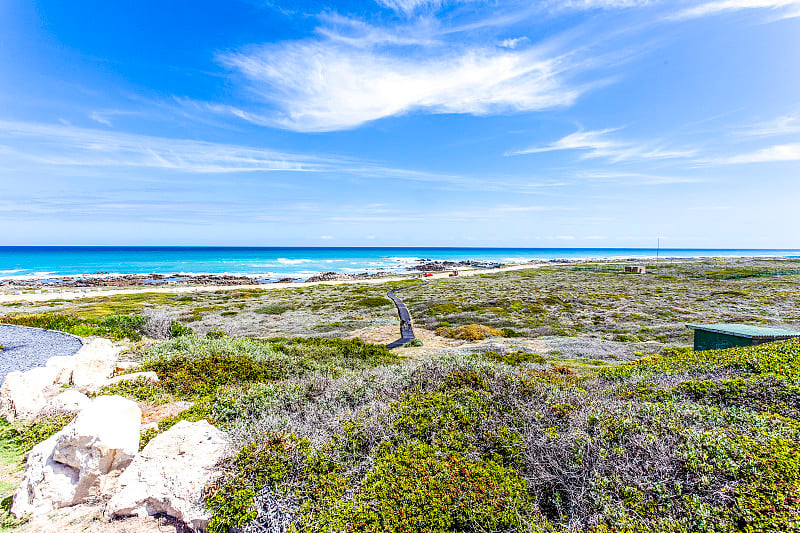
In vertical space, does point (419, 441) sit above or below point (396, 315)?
above

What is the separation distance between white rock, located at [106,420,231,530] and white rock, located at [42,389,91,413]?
340cm

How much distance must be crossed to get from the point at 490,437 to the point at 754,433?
9.52 ft

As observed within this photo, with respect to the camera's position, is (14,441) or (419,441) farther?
(14,441)

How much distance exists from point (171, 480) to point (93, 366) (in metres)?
6.45

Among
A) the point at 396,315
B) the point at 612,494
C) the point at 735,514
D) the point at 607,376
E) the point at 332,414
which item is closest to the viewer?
the point at 735,514

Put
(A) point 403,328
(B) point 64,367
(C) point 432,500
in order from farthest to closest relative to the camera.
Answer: (A) point 403,328
(B) point 64,367
(C) point 432,500

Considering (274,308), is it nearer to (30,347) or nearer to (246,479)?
(30,347)

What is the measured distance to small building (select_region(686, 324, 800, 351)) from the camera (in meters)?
8.59

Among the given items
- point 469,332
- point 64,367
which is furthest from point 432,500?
point 469,332

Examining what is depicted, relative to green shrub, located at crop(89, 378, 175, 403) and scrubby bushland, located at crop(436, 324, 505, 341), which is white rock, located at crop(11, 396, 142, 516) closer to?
green shrub, located at crop(89, 378, 175, 403)

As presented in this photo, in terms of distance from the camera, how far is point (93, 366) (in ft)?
28.5

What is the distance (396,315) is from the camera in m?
26.3

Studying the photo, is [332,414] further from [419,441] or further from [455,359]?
[455,359]

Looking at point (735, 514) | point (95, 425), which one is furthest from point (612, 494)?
point (95, 425)
